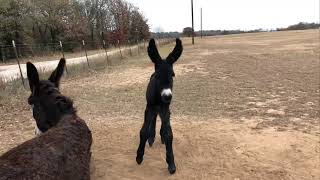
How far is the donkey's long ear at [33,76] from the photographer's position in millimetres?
4281

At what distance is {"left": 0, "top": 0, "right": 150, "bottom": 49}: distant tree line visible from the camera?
38625 mm

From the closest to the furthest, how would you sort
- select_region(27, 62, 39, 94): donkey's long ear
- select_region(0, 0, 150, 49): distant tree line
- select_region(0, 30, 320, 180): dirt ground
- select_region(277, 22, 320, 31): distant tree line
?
select_region(27, 62, 39, 94): donkey's long ear < select_region(0, 30, 320, 180): dirt ground < select_region(0, 0, 150, 49): distant tree line < select_region(277, 22, 320, 31): distant tree line

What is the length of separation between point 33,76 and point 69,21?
150 feet

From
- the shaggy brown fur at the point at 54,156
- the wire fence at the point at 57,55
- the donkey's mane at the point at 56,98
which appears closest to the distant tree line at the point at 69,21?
the wire fence at the point at 57,55

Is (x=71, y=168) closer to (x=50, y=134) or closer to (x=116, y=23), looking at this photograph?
(x=50, y=134)

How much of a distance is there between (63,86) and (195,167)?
31.6ft

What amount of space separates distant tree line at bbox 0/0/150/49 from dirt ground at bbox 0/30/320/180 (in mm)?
22491

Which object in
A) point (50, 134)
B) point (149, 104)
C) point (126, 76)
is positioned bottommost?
point (126, 76)

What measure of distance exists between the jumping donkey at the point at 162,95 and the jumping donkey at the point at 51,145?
1.43 m

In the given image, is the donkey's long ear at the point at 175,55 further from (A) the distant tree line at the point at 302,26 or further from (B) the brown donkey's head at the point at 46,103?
(A) the distant tree line at the point at 302,26

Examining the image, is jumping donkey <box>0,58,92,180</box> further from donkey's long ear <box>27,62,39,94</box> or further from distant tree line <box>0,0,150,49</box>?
distant tree line <box>0,0,150,49</box>

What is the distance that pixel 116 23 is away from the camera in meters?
53.4

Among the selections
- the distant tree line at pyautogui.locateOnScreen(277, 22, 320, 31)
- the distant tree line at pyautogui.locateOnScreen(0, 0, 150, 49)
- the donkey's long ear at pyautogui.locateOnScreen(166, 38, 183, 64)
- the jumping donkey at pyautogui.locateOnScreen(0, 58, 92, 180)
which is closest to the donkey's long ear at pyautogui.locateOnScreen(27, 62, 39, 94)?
the jumping donkey at pyautogui.locateOnScreen(0, 58, 92, 180)

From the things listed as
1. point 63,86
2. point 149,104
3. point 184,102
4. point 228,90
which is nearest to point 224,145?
point 149,104
